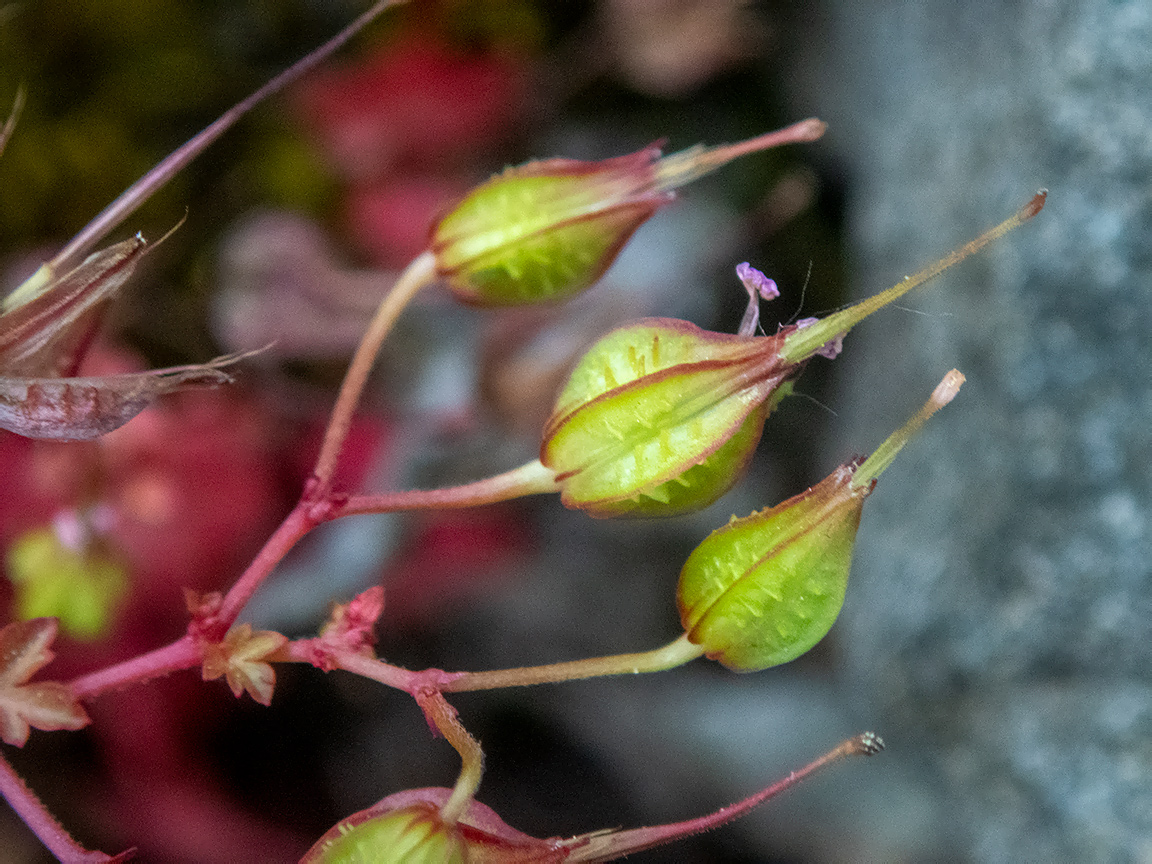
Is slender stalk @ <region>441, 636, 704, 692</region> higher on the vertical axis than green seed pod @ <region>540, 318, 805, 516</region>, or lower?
lower

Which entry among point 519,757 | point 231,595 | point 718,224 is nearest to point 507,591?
point 519,757

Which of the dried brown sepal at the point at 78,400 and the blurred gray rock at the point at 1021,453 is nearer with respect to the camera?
the dried brown sepal at the point at 78,400

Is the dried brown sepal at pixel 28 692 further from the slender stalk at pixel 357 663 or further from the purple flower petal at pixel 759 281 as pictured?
the purple flower petal at pixel 759 281

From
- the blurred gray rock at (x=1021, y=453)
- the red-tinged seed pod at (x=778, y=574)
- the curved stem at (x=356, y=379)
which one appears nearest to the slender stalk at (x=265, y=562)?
the curved stem at (x=356, y=379)

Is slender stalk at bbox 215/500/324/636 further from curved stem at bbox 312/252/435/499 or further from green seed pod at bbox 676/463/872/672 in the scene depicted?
green seed pod at bbox 676/463/872/672

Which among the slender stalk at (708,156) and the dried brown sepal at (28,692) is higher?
the slender stalk at (708,156)

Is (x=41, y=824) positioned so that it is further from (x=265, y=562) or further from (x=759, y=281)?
(x=759, y=281)

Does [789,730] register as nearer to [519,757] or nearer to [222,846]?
[519,757]

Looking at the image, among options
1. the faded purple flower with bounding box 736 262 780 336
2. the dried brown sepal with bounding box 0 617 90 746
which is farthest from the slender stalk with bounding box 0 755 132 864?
the faded purple flower with bounding box 736 262 780 336
